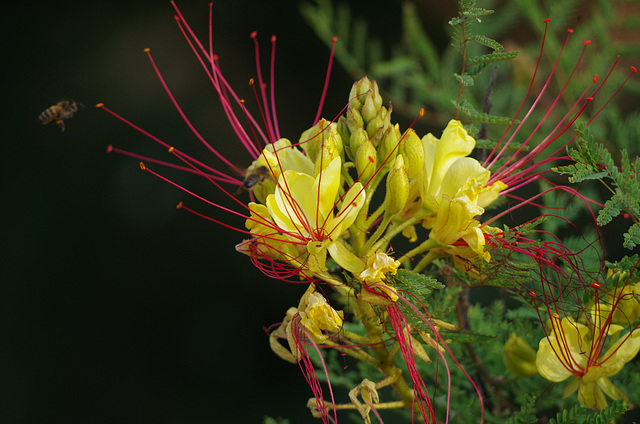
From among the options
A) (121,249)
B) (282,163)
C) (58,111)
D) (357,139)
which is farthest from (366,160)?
(121,249)

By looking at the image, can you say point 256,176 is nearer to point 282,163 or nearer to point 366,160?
point 282,163

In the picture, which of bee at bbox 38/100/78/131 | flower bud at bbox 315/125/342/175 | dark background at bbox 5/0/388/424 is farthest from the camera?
dark background at bbox 5/0/388/424

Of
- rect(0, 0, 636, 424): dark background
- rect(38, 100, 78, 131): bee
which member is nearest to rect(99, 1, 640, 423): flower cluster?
rect(38, 100, 78, 131): bee

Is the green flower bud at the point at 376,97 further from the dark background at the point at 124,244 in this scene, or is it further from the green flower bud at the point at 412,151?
the dark background at the point at 124,244

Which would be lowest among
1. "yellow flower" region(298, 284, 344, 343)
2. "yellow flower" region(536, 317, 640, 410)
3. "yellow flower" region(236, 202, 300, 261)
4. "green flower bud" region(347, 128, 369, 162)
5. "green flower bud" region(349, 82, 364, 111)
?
"yellow flower" region(536, 317, 640, 410)

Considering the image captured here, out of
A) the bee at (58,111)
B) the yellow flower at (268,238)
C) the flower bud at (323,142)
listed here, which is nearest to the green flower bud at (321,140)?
the flower bud at (323,142)

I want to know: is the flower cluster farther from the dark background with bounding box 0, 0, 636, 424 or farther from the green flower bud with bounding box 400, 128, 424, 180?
the dark background with bounding box 0, 0, 636, 424

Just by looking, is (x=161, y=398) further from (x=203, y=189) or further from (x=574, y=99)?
(x=574, y=99)
